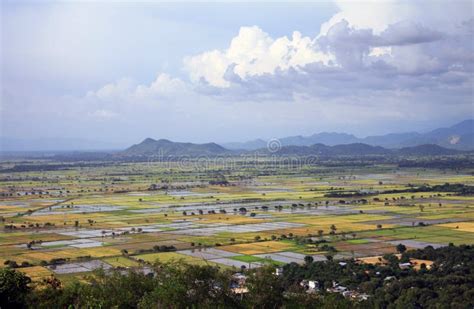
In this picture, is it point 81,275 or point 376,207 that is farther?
point 376,207

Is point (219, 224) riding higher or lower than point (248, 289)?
lower

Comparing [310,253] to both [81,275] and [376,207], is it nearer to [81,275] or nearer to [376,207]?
[81,275]

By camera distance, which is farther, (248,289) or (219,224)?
(219,224)

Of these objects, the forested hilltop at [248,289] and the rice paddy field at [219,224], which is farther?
the rice paddy field at [219,224]

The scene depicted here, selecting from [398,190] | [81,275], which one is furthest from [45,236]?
[398,190]

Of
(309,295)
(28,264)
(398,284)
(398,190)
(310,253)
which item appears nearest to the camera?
(309,295)
